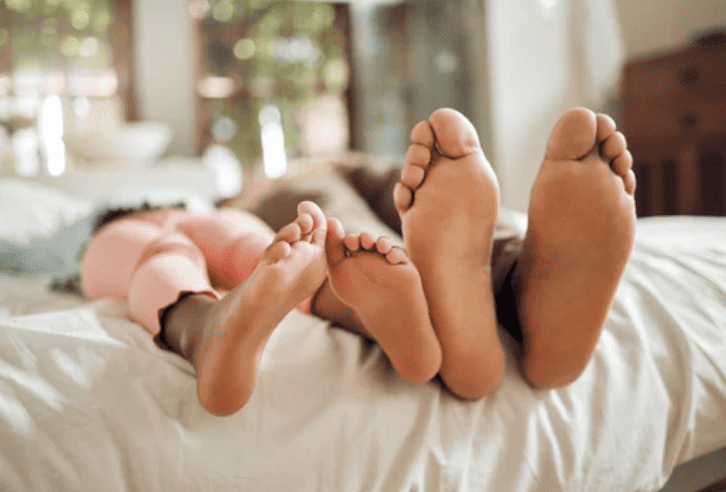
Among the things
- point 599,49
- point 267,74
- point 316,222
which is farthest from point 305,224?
point 267,74

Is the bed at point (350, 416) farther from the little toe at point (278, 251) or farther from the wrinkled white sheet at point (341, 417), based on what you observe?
the little toe at point (278, 251)

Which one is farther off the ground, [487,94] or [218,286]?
[487,94]

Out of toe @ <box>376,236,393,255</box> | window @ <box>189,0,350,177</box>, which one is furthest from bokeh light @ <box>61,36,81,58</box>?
toe @ <box>376,236,393,255</box>

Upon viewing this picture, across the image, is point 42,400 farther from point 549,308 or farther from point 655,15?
point 655,15

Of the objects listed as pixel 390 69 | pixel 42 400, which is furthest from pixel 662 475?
pixel 390 69

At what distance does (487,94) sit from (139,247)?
2.42 m

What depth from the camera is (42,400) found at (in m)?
0.46

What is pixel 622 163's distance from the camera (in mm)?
533

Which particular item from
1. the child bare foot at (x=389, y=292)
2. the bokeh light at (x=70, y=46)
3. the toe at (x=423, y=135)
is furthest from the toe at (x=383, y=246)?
the bokeh light at (x=70, y=46)

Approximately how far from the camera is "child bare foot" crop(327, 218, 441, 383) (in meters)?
0.50

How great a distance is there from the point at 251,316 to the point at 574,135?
0.35 meters

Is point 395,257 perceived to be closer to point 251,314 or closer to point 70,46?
point 251,314

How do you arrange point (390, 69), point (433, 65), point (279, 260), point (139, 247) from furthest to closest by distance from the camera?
point (390, 69), point (433, 65), point (139, 247), point (279, 260)

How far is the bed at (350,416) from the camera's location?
45cm
